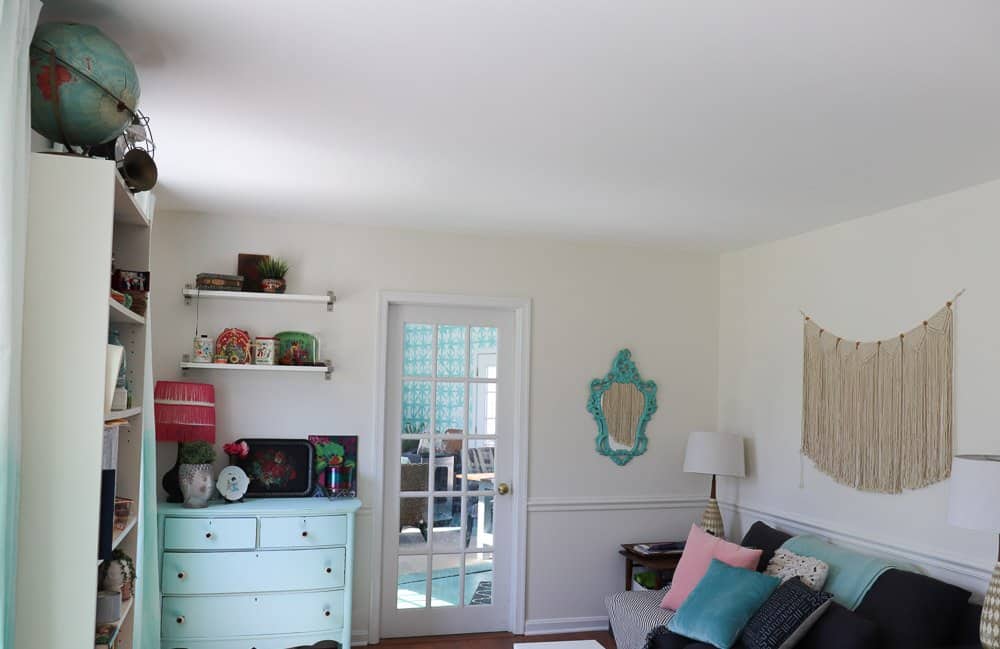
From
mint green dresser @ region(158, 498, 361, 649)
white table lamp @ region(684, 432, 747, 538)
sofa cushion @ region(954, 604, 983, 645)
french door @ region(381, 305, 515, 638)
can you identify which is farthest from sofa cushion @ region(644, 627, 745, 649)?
mint green dresser @ region(158, 498, 361, 649)

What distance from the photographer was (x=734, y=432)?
16.7 feet

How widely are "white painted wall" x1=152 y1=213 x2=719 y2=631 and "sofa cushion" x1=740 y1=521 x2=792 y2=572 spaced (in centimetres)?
85

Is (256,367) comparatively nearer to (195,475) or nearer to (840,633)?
(195,475)

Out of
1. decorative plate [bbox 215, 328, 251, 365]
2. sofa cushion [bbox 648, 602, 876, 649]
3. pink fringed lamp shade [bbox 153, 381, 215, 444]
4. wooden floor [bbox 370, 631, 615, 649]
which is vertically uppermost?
decorative plate [bbox 215, 328, 251, 365]

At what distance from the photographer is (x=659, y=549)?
4.79 m

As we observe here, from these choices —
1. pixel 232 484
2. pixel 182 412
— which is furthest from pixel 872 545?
pixel 182 412

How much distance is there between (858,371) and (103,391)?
344cm

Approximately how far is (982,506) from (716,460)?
1941 millimetres

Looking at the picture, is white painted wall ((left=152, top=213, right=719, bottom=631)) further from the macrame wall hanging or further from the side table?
the macrame wall hanging

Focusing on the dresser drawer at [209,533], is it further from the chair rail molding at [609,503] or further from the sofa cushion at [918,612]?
the sofa cushion at [918,612]

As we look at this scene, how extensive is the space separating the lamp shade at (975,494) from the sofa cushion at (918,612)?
1.46ft

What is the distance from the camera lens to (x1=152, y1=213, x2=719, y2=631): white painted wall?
452 cm

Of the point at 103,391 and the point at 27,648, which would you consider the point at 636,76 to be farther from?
the point at 27,648

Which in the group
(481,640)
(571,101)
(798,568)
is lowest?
(481,640)
